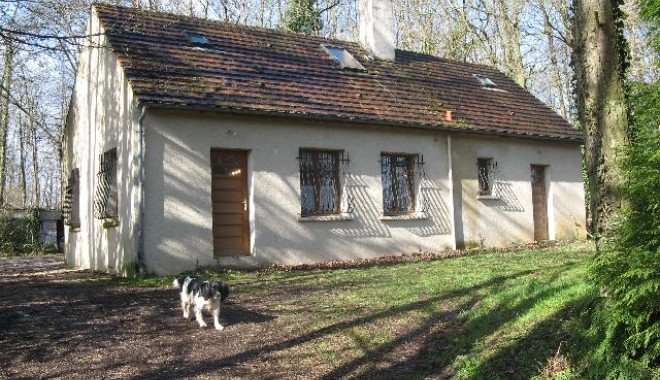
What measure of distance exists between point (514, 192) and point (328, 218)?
671 centimetres

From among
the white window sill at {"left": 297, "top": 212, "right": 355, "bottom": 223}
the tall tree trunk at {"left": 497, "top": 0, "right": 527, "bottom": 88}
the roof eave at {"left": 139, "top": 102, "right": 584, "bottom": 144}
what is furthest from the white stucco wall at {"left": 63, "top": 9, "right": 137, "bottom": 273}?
the tall tree trunk at {"left": 497, "top": 0, "right": 527, "bottom": 88}

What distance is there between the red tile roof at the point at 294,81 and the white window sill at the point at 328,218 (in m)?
2.33

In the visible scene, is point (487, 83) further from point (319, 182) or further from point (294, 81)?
point (319, 182)

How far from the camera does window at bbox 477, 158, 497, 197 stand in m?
18.2

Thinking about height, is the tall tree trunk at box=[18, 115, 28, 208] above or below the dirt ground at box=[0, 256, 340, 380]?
above

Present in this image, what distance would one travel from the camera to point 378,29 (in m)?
20.0

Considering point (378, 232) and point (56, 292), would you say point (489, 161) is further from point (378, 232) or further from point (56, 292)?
point (56, 292)

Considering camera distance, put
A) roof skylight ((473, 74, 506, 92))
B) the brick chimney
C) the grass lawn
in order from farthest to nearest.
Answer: roof skylight ((473, 74, 506, 92))
the brick chimney
the grass lawn

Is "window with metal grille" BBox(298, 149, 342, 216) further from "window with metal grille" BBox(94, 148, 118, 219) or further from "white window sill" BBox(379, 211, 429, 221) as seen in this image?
"window with metal grille" BBox(94, 148, 118, 219)

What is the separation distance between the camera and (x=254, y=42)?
17016 mm

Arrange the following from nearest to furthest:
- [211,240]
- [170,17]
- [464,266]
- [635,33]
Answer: [464,266] → [211,240] → [170,17] → [635,33]

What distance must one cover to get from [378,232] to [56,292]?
24.8ft

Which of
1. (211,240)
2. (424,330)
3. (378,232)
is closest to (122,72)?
(211,240)

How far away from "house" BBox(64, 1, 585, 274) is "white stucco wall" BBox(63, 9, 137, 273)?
77 mm
